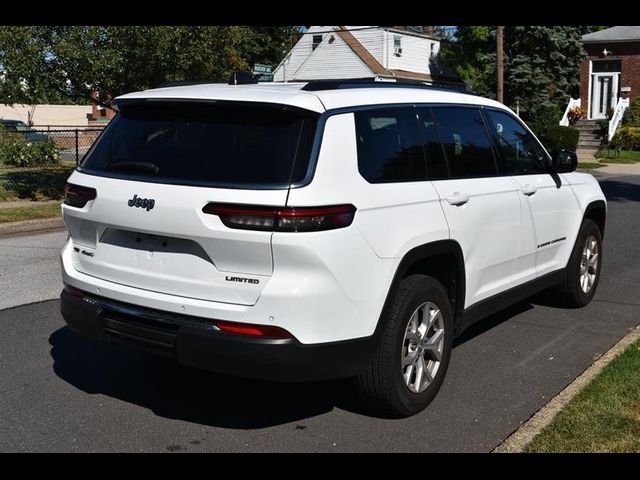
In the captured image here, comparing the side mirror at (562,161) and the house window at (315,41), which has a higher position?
the house window at (315,41)

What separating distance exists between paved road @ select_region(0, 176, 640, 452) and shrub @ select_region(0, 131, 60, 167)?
16.2m

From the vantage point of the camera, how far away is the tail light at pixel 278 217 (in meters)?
3.86

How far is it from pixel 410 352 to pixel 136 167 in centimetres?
189

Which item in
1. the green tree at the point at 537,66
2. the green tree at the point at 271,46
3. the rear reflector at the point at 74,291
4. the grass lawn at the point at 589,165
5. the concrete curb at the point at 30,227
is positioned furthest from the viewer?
the green tree at the point at 271,46

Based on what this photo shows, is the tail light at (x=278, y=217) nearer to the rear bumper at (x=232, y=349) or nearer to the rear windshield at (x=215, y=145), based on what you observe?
the rear windshield at (x=215, y=145)

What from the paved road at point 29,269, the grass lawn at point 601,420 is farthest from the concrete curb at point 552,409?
the paved road at point 29,269

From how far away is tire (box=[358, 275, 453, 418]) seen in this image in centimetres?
438

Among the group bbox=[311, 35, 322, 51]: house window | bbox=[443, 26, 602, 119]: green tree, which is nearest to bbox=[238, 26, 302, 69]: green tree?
bbox=[311, 35, 322, 51]: house window

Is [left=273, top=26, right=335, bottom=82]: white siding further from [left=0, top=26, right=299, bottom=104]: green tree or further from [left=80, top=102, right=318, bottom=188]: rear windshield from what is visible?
[left=80, top=102, right=318, bottom=188]: rear windshield

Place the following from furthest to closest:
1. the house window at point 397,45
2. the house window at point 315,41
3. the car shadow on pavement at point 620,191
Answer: the house window at point 315,41, the house window at point 397,45, the car shadow on pavement at point 620,191

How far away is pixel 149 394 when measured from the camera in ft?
16.4

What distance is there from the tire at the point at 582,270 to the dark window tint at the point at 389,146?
2.67 metres

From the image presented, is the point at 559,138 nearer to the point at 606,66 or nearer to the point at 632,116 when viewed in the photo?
the point at 632,116
